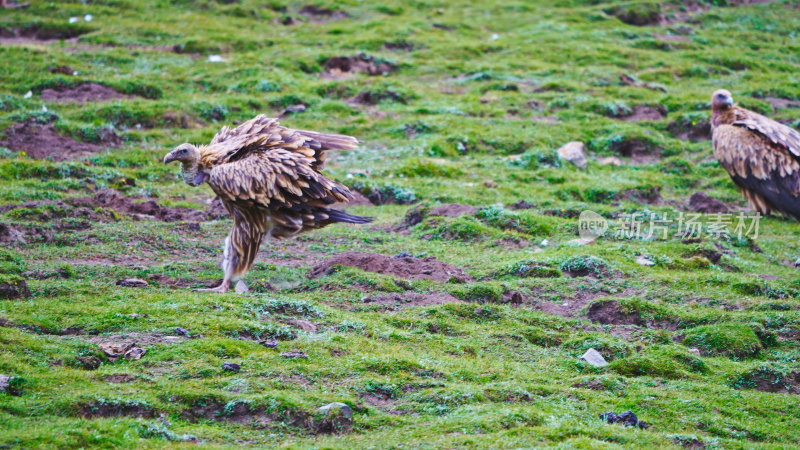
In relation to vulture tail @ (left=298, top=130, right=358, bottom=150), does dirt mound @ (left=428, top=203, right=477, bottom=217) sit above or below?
below

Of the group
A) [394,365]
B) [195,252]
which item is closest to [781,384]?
[394,365]

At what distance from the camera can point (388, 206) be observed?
13.8 meters

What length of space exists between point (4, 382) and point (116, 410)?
33.9 inches

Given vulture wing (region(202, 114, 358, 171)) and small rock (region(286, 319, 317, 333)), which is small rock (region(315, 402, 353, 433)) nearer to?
small rock (region(286, 319, 317, 333))

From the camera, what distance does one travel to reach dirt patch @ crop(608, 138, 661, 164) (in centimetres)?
1680

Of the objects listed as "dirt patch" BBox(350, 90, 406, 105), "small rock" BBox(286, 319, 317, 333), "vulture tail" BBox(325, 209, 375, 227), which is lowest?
"small rock" BBox(286, 319, 317, 333)

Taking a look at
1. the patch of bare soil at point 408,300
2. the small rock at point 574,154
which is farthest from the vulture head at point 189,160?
the small rock at point 574,154

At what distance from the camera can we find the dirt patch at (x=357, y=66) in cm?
2039

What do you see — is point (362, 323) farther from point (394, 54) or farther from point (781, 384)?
point (394, 54)

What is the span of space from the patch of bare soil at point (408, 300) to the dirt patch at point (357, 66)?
11365 mm

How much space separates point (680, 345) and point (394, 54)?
48.3ft

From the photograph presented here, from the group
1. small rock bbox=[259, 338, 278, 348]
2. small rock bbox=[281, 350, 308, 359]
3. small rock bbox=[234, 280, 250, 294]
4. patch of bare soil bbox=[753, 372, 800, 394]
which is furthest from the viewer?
small rock bbox=[234, 280, 250, 294]

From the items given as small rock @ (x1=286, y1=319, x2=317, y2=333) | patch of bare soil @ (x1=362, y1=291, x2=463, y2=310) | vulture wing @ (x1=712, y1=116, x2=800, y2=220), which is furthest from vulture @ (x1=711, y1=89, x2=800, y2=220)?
small rock @ (x1=286, y1=319, x2=317, y2=333)

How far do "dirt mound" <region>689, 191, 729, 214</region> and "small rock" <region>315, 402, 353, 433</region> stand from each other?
30.6ft
